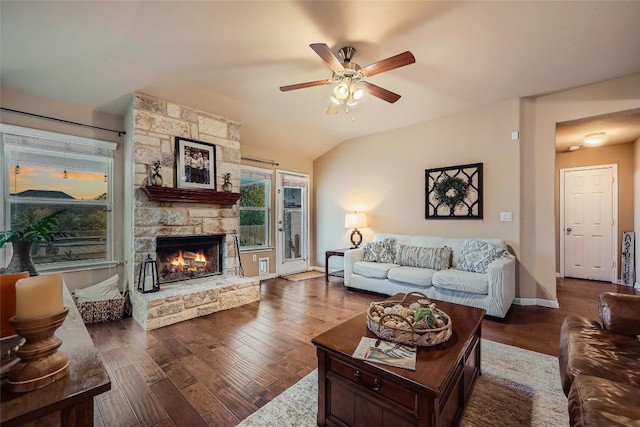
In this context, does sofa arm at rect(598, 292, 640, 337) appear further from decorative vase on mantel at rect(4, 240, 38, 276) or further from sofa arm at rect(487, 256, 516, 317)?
decorative vase on mantel at rect(4, 240, 38, 276)

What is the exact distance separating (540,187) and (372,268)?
2511 millimetres

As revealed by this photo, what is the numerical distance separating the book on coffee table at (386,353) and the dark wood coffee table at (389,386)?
0.09 feet

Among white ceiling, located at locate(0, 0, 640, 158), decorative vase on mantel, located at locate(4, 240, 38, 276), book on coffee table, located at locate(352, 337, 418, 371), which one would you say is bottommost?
book on coffee table, located at locate(352, 337, 418, 371)

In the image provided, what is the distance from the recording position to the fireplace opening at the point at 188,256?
359 cm

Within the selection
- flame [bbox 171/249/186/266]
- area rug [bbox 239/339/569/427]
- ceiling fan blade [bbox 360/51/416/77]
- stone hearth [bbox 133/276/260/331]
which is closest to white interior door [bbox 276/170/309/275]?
stone hearth [bbox 133/276/260/331]

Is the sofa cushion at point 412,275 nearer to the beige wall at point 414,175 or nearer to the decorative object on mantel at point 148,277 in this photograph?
the beige wall at point 414,175

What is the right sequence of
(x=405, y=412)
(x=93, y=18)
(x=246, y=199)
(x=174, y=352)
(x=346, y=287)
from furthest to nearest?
(x=246, y=199), (x=346, y=287), (x=174, y=352), (x=93, y=18), (x=405, y=412)

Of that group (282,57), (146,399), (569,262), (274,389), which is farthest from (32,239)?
(569,262)

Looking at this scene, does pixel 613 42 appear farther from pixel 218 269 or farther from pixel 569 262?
pixel 218 269

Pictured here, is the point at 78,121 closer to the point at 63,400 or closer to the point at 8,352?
the point at 8,352

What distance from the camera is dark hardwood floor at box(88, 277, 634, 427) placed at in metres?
1.75

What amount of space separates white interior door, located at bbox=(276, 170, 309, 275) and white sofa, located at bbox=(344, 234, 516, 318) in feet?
5.18

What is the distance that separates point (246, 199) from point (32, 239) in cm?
301

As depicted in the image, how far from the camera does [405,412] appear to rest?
4.06 feet
